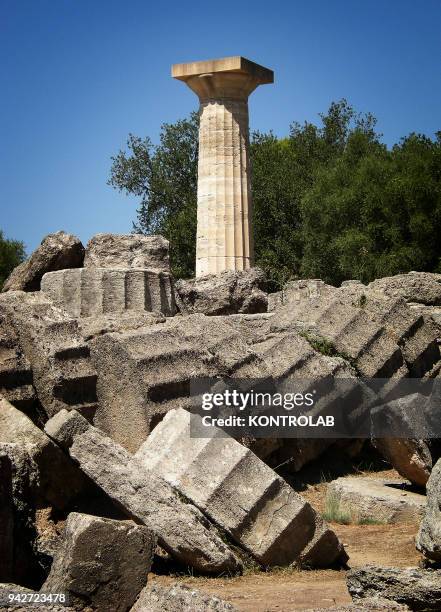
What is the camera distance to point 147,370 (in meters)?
7.28

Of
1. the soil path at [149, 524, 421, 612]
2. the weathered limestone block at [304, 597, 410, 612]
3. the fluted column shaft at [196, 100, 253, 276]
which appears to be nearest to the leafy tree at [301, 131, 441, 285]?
the fluted column shaft at [196, 100, 253, 276]

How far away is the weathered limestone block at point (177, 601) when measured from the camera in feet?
14.4

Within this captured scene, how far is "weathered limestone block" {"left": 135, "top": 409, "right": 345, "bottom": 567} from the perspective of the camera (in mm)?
6004

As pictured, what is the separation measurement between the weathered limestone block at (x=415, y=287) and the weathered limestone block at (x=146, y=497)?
19.2 ft

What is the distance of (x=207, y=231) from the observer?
2031 centimetres

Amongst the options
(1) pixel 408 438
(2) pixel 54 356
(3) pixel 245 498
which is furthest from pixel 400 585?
(2) pixel 54 356

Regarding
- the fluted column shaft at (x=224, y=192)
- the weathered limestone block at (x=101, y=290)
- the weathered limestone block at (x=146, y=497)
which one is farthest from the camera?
the fluted column shaft at (x=224, y=192)

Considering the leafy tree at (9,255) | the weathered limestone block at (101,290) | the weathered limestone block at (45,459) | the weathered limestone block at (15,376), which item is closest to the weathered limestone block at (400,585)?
the weathered limestone block at (45,459)

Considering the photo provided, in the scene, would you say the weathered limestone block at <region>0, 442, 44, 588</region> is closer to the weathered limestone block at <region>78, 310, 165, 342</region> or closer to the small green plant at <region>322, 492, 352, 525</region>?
the weathered limestone block at <region>78, 310, 165, 342</region>

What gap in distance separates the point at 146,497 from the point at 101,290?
11.1ft

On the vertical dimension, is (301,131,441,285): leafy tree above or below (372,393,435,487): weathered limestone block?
above

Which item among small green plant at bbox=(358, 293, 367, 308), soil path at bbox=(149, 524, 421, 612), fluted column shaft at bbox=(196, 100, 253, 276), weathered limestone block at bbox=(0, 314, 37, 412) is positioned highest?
fluted column shaft at bbox=(196, 100, 253, 276)

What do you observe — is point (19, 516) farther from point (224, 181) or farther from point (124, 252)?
point (224, 181)

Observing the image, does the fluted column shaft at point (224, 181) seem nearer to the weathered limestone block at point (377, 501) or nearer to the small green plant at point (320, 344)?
the small green plant at point (320, 344)
